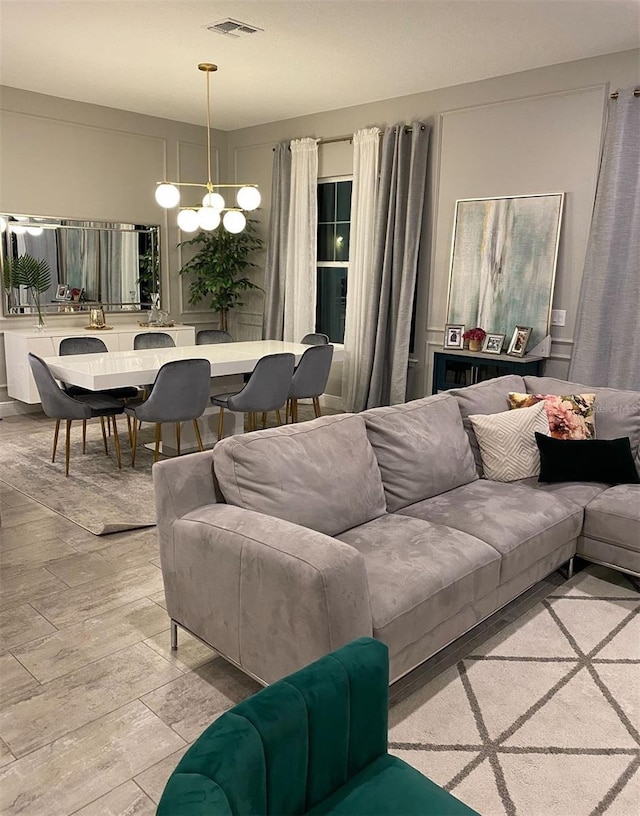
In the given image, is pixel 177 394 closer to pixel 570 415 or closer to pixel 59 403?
pixel 59 403

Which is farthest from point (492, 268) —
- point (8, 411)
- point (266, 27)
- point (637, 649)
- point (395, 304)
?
point (8, 411)

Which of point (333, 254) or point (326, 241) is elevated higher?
point (326, 241)

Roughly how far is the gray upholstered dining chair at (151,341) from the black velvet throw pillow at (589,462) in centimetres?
347

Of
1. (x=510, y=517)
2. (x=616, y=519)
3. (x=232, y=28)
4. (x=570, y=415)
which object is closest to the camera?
(x=510, y=517)

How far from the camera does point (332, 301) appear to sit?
6832mm

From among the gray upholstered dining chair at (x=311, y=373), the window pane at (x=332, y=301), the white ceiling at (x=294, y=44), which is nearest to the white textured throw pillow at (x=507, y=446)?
the gray upholstered dining chair at (x=311, y=373)

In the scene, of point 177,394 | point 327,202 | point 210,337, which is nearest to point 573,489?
point 177,394

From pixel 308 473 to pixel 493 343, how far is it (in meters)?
3.17

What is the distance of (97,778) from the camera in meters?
1.83

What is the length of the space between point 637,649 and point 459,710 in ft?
2.68

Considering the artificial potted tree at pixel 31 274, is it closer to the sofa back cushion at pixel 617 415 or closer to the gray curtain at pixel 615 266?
the gray curtain at pixel 615 266

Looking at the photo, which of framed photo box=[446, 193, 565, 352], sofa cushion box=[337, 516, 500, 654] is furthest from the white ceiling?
sofa cushion box=[337, 516, 500, 654]

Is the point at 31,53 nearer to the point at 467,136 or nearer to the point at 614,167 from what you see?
the point at 467,136

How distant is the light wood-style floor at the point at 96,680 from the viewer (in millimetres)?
1825
